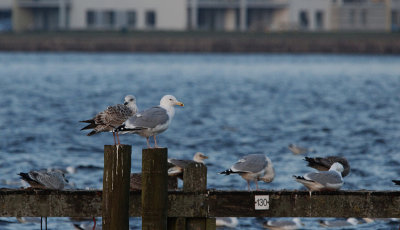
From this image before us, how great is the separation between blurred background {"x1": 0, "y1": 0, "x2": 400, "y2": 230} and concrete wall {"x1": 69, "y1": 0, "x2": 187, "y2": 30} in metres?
0.13

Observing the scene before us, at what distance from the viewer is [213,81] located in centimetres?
7925

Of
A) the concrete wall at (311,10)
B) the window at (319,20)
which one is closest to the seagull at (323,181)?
the concrete wall at (311,10)

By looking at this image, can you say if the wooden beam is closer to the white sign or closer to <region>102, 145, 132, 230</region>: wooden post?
the white sign

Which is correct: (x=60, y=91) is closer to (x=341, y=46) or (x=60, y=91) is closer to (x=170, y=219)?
(x=170, y=219)

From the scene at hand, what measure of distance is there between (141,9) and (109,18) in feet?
14.9

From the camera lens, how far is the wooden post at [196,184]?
433 inches

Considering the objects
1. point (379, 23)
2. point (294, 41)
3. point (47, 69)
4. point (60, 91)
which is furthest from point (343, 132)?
point (379, 23)

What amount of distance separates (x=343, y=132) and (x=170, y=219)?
26024 mm

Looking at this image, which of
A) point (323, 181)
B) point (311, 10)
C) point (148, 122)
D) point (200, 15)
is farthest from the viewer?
point (200, 15)

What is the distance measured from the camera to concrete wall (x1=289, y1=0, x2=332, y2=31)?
13425cm

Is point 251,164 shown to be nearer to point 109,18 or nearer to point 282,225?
point 282,225

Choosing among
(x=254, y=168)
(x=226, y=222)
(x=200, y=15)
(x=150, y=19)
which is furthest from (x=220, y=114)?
(x=200, y=15)

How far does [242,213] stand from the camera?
37.4 feet

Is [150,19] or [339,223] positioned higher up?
[150,19]
